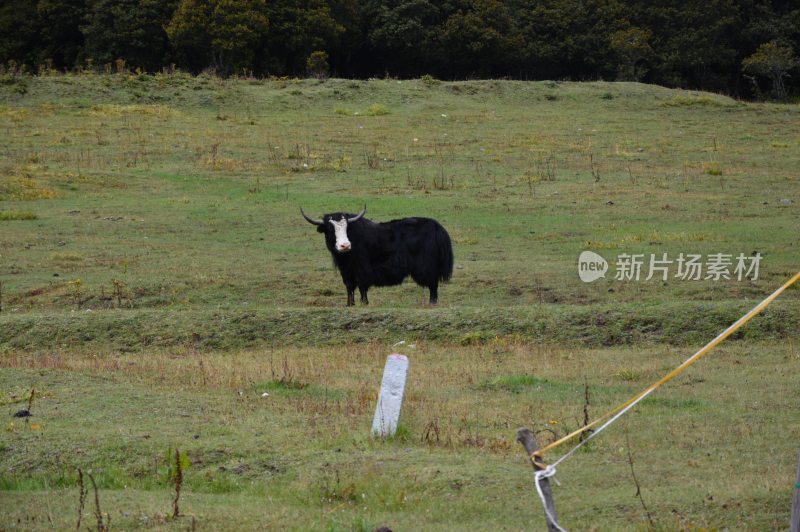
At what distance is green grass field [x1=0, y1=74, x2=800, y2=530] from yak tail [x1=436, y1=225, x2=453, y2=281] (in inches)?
18.5

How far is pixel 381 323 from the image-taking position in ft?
47.0

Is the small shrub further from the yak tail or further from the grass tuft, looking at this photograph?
the yak tail

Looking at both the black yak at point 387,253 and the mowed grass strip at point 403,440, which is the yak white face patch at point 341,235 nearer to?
the black yak at point 387,253

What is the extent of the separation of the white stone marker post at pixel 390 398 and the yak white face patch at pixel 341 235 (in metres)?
7.92

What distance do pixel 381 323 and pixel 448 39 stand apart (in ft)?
127

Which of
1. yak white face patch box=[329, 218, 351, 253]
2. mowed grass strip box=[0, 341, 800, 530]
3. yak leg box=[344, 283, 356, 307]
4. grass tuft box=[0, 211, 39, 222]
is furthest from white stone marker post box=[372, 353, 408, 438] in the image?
grass tuft box=[0, 211, 39, 222]

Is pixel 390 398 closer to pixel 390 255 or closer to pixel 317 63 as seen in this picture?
pixel 390 255

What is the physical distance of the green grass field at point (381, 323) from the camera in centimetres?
747

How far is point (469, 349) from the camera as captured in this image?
13211 mm

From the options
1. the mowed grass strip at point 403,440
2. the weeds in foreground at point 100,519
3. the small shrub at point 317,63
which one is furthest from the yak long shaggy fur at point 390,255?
the small shrub at point 317,63

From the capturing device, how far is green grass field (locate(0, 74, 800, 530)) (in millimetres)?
7473

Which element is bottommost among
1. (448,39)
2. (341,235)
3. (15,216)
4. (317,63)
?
(15,216)

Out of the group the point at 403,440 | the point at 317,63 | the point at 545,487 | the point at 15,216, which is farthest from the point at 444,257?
the point at 317,63

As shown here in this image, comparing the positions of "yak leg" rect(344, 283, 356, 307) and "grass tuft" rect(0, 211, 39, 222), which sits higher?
"yak leg" rect(344, 283, 356, 307)
